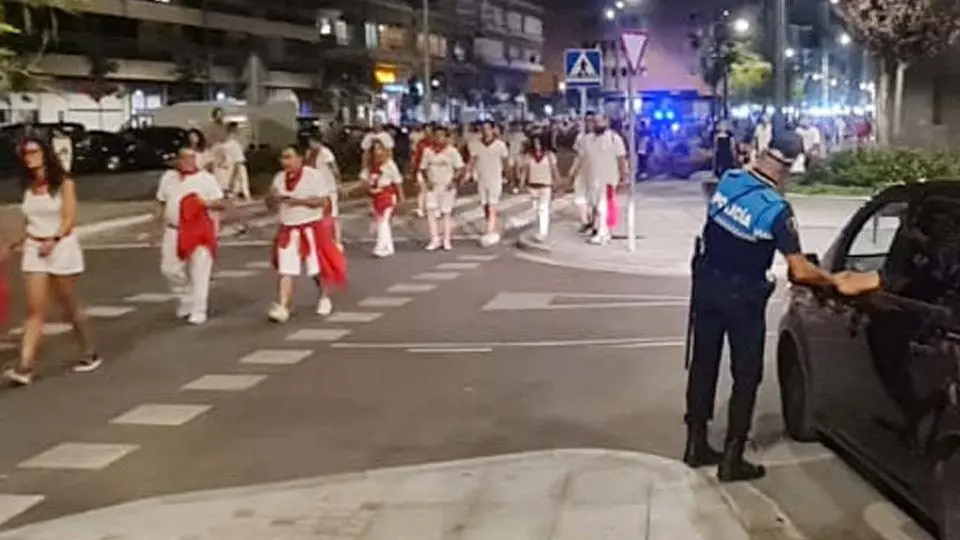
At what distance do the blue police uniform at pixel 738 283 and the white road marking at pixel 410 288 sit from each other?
29.2ft

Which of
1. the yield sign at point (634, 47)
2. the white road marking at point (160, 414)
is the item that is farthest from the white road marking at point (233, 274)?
the white road marking at point (160, 414)

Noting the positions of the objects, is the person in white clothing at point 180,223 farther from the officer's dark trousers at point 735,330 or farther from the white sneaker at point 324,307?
the officer's dark trousers at point 735,330

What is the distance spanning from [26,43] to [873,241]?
5871mm

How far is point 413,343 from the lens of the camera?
12.7 meters

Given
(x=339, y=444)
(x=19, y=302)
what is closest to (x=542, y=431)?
(x=339, y=444)

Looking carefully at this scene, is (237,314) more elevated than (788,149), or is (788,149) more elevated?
(788,149)

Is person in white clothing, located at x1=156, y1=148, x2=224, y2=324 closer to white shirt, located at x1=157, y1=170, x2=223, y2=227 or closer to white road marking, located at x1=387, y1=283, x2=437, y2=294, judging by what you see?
white shirt, located at x1=157, y1=170, x2=223, y2=227

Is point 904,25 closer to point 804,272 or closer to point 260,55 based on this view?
point 804,272

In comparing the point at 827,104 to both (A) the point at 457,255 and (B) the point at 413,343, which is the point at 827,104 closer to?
(A) the point at 457,255

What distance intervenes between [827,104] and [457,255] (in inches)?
2986

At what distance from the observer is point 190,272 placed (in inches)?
545

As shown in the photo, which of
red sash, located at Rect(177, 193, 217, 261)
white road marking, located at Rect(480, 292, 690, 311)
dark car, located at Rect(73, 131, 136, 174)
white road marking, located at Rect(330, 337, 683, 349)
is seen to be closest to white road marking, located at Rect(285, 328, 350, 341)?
white road marking, located at Rect(330, 337, 683, 349)

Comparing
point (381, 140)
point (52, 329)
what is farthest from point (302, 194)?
point (381, 140)

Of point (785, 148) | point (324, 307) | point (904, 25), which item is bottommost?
point (324, 307)
